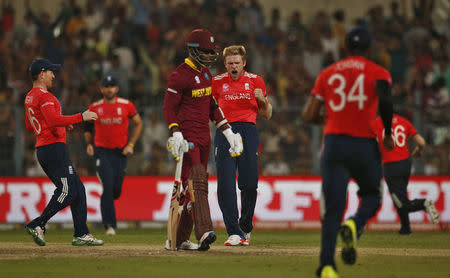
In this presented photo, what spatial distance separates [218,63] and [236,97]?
9.87 metres

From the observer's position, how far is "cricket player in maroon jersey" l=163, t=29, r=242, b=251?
10039mm

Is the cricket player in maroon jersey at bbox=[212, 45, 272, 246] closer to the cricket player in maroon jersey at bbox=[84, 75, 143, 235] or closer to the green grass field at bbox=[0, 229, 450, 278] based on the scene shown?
the green grass field at bbox=[0, 229, 450, 278]

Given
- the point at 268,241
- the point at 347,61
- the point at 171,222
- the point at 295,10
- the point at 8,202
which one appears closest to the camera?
the point at 347,61

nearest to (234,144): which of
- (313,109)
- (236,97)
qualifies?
(236,97)

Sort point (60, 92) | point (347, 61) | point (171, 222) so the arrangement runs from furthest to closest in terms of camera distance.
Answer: point (60, 92) < point (171, 222) < point (347, 61)

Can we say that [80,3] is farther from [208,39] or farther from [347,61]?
[347,61]

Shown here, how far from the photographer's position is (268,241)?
13.1 m

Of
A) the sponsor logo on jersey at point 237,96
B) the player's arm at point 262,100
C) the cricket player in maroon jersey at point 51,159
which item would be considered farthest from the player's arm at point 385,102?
the cricket player in maroon jersey at point 51,159

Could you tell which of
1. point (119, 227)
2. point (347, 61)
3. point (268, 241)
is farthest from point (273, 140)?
point (347, 61)

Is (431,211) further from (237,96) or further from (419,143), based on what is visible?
(237,96)

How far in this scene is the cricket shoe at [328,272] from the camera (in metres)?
7.31

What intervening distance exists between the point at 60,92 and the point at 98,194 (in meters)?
4.52

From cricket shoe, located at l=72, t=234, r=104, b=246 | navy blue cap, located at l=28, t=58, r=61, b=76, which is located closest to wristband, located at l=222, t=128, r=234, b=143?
cricket shoe, located at l=72, t=234, r=104, b=246

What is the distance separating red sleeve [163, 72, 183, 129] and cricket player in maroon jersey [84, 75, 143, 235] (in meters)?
4.61
